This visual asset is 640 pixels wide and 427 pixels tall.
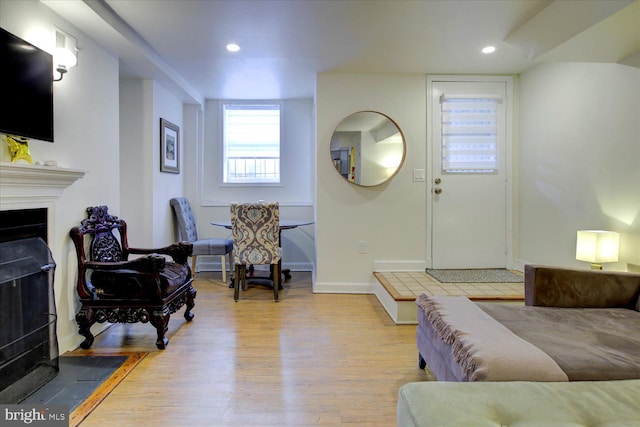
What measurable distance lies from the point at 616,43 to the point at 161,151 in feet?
13.4

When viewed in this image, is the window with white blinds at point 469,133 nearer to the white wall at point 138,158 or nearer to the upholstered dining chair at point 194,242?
the upholstered dining chair at point 194,242

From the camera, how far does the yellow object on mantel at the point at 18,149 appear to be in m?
1.87

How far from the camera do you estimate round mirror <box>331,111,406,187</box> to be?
3.69m

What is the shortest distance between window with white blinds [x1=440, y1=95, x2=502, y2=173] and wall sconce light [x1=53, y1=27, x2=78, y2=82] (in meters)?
3.27

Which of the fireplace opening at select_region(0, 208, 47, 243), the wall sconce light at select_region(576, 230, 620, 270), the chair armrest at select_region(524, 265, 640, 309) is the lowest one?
the chair armrest at select_region(524, 265, 640, 309)

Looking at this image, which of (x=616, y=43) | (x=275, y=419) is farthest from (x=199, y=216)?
(x=616, y=43)

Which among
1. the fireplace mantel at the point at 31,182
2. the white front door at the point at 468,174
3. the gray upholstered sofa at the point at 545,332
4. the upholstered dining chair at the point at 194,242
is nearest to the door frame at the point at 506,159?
the white front door at the point at 468,174

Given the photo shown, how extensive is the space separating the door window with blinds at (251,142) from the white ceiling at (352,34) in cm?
122

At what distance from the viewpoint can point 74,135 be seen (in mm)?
2416

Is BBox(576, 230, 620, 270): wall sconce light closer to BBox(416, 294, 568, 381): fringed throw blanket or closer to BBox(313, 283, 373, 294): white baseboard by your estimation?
BBox(416, 294, 568, 381): fringed throw blanket

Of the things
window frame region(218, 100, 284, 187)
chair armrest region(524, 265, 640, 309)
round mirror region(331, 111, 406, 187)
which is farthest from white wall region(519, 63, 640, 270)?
window frame region(218, 100, 284, 187)

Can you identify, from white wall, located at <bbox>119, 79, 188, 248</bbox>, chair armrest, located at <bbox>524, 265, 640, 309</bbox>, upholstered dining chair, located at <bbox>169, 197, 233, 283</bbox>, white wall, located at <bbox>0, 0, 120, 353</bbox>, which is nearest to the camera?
chair armrest, located at <bbox>524, 265, 640, 309</bbox>

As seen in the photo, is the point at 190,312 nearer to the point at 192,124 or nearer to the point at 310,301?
the point at 310,301

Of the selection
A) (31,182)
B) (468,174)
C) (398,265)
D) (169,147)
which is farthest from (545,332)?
(169,147)
